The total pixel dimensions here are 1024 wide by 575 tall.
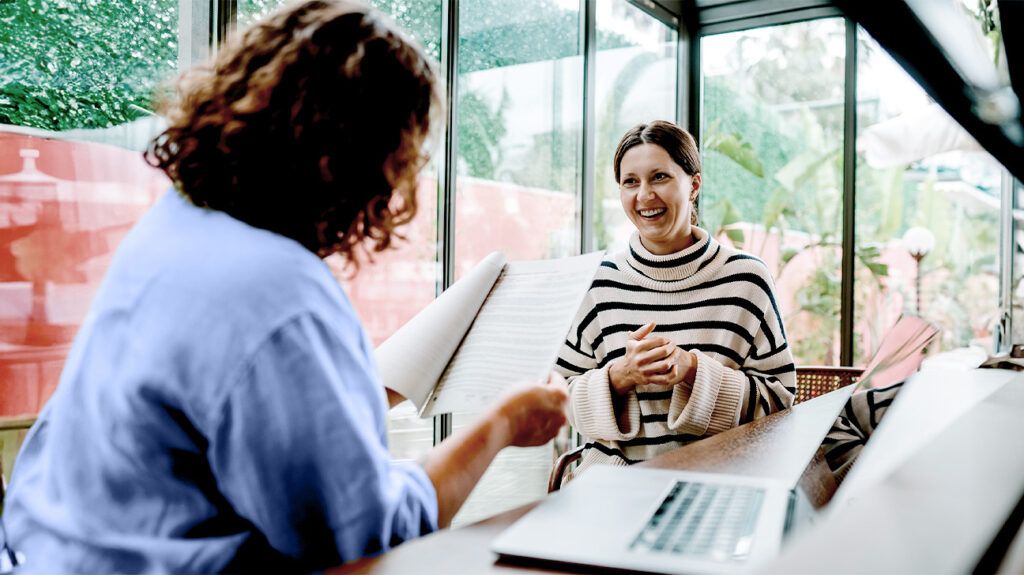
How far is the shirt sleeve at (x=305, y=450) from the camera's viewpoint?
635 millimetres

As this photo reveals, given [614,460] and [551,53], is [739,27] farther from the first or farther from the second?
[614,460]

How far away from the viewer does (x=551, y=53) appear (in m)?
3.78

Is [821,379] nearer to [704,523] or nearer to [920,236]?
[704,523]

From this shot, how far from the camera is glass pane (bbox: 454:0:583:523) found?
330 cm

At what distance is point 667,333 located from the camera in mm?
1900

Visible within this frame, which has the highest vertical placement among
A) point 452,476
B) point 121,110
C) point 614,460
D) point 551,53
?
point 551,53

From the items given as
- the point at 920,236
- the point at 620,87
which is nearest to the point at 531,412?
the point at 620,87

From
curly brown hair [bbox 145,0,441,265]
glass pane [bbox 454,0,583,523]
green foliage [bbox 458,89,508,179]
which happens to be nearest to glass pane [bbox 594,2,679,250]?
glass pane [bbox 454,0,583,523]

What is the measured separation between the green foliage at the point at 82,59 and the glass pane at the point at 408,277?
93cm

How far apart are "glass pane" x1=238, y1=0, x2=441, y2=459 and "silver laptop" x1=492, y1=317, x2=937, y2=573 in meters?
2.05

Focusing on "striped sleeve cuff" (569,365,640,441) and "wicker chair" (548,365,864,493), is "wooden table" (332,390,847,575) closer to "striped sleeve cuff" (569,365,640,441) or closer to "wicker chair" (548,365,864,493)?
"striped sleeve cuff" (569,365,640,441)

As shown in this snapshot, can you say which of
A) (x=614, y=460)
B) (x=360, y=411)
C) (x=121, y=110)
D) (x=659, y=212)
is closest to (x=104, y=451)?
(x=360, y=411)

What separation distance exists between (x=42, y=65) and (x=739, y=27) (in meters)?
4.13

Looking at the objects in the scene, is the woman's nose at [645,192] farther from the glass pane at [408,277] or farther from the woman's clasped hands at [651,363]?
the glass pane at [408,277]
